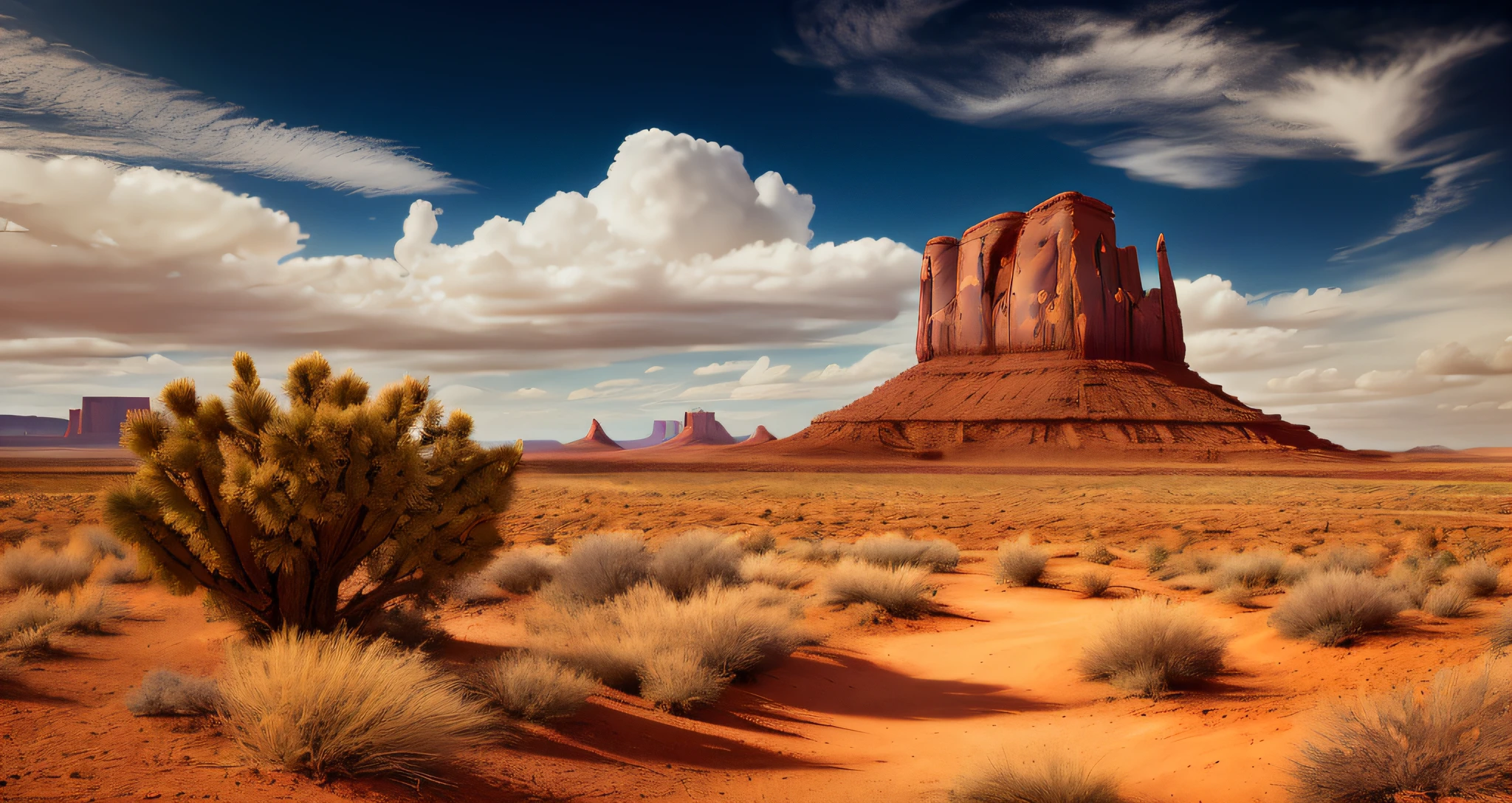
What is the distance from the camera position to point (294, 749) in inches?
166

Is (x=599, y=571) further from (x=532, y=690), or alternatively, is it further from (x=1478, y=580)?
(x=1478, y=580)

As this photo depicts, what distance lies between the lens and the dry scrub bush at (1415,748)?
422 cm

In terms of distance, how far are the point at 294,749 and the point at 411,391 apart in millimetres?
4021

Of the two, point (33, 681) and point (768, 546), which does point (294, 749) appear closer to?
point (33, 681)

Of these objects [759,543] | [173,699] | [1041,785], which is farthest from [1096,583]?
[173,699]

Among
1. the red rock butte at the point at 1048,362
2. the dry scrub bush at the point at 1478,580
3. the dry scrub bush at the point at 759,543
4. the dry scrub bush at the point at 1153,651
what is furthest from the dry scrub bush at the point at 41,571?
the red rock butte at the point at 1048,362

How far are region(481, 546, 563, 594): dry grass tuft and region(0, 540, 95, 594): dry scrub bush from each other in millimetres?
6270

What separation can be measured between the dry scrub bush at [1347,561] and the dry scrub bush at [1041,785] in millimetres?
9708

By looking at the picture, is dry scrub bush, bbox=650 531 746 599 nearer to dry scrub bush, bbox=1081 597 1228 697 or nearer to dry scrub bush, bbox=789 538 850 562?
dry scrub bush, bbox=789 538 850 562

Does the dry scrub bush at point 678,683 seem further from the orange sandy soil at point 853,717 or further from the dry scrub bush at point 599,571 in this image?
the dry scrub bush at point 599,571

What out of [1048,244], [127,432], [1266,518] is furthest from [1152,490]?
[1048,244]

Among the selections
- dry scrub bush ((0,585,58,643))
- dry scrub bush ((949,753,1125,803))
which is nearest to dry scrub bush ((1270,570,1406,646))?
dry scrub bush ((949,753,1125,803))

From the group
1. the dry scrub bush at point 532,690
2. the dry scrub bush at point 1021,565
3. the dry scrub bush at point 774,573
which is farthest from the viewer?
the dry scrub bush at point 1021,565

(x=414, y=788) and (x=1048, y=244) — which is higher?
(x=1048, y=244)
